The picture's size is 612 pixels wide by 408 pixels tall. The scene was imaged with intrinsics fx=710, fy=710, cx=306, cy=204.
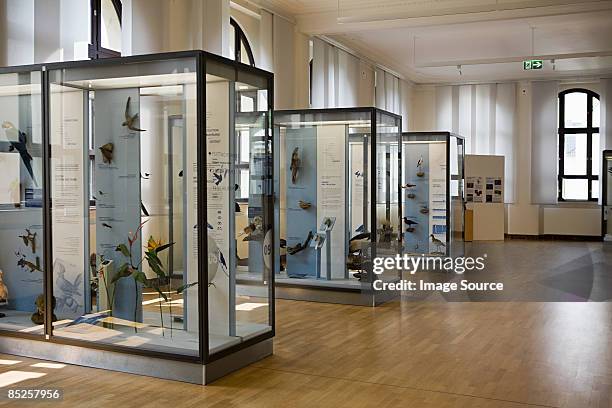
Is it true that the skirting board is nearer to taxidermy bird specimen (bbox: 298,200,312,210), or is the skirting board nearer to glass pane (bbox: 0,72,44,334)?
glass pane (bbox: 0,72,44,334)

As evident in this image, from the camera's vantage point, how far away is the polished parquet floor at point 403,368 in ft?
16.6

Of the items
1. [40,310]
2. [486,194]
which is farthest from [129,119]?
[486,194]

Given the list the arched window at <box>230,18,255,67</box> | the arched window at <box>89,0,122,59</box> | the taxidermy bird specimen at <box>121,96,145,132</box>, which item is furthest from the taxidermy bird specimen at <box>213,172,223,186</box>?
the arched window at <box>230,18,255,67</box>

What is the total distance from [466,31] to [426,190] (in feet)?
12.0

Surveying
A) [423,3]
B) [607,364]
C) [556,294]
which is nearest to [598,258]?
[556,294]

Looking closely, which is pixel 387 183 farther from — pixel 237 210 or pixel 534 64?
pixel 534 64

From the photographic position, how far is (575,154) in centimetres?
2069

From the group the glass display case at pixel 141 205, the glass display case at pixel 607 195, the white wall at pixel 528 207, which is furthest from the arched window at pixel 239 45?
the glass display case at pixel 607 195

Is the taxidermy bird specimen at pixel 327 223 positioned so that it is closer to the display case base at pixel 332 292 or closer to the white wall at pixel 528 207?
the display case base at pixel 332 292

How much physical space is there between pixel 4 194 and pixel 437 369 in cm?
415

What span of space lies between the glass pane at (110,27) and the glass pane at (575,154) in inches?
580

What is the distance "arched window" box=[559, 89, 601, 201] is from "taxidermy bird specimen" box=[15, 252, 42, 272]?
17585 mm

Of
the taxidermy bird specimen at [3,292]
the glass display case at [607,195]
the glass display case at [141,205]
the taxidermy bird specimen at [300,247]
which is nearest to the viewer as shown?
the glass display case at [141,205]

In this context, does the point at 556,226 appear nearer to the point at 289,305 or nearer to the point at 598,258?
the point at 598,258
